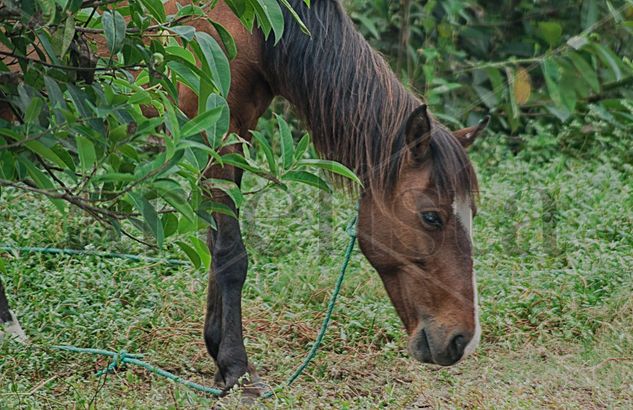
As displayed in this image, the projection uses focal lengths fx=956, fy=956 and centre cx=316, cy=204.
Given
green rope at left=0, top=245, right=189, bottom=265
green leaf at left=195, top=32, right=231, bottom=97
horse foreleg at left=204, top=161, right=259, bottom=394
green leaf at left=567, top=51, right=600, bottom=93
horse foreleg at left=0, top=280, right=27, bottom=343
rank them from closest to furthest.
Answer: green leaf at left=195, top=32, right=231, bottom=97
horse foreleg at left=204, top=161, right=259, bottom=394
horse foreleg at left=0, top=280, right=27, bottom=343
green rope at left=0, top=245, right=189, bottom=265
green leaf at left=567, top=51, right=600, bottom=93

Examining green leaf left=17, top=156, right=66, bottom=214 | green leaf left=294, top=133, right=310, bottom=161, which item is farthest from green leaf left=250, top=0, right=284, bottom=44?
green leaf left=17, top=156, right=66, bottom=214

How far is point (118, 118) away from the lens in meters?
2.29

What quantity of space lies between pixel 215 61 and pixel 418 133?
133cm

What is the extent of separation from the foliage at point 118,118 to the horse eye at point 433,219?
111 cm

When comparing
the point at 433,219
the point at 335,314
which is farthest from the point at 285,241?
the point at 433,219

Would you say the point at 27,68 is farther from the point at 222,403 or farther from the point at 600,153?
the point at 600,153

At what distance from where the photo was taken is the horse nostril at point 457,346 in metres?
3.46

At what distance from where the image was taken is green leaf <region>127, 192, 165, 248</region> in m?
2.15

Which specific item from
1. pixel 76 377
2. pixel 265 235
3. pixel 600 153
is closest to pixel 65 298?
pixel 76 377

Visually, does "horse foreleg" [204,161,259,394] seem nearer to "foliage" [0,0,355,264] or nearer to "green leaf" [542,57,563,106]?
"foliage" [0,0,355,264]

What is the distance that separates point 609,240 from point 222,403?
2651mm

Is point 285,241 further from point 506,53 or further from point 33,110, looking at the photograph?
point 506,53

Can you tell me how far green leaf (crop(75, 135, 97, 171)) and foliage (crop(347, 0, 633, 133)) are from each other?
487 centimetres

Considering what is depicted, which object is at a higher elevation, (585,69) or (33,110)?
(33,110)
